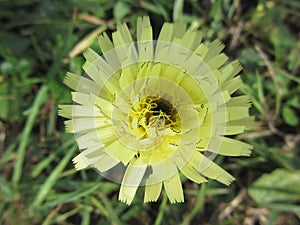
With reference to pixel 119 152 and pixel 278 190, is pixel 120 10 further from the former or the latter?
pixel 278 190

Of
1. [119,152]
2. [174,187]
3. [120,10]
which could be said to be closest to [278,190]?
[174,187]

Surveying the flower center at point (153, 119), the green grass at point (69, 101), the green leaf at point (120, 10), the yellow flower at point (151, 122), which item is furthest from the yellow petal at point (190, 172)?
the green leaf at point (120, 10)

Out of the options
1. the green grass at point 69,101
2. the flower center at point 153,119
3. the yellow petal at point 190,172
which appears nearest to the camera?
the yellow petal at point 190,172

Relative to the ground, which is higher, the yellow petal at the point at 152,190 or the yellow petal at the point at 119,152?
the yellow petal at the point at 119,152

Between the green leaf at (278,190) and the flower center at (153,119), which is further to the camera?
the green leaf at (278,190)

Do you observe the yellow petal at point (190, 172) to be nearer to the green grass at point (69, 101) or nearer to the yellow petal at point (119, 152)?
the yellow petal at point (119, 152)

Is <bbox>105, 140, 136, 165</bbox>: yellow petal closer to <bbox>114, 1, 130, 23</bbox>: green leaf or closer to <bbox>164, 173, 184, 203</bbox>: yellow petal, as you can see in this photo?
<bbox>164, 173, 184, 203</bbox>: yellow petal

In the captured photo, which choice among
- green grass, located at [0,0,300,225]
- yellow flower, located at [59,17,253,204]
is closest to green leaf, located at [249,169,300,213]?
green grass, located at [0,0,300,225]

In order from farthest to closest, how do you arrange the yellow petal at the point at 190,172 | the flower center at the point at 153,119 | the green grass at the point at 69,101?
the green grass at the point at 69,101 < the flower center at the point at 153,119 < the yellow petal at the point at 190,172
